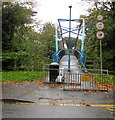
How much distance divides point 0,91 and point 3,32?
47.8ft

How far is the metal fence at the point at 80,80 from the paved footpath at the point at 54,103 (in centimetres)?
69

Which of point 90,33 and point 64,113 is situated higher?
point 90,33

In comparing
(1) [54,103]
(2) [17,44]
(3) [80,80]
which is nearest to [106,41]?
(3) [80,80]

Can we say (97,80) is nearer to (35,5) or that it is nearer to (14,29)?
→ (14,29)

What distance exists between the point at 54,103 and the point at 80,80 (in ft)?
10.2

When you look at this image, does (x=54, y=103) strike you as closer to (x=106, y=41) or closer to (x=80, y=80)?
(x=80, y=80)

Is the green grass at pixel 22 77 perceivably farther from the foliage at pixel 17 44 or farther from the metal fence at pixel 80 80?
the foliage at pixel 17 44

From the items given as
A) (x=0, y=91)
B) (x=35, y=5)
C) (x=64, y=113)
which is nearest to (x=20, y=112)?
(x=64, y=113)

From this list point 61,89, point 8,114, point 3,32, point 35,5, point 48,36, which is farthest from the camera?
point 48,36

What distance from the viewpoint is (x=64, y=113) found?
6.34 meters

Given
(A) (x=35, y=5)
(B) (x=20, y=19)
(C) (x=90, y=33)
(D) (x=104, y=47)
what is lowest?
(D) (x=104, y=47)

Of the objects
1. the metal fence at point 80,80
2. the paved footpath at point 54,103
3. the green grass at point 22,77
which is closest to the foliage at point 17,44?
the green grass at point 22,77

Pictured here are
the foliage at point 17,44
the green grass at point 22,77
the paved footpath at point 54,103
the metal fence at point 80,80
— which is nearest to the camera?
the paved footpath at point 54,103

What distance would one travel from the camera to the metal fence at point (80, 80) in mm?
9969
